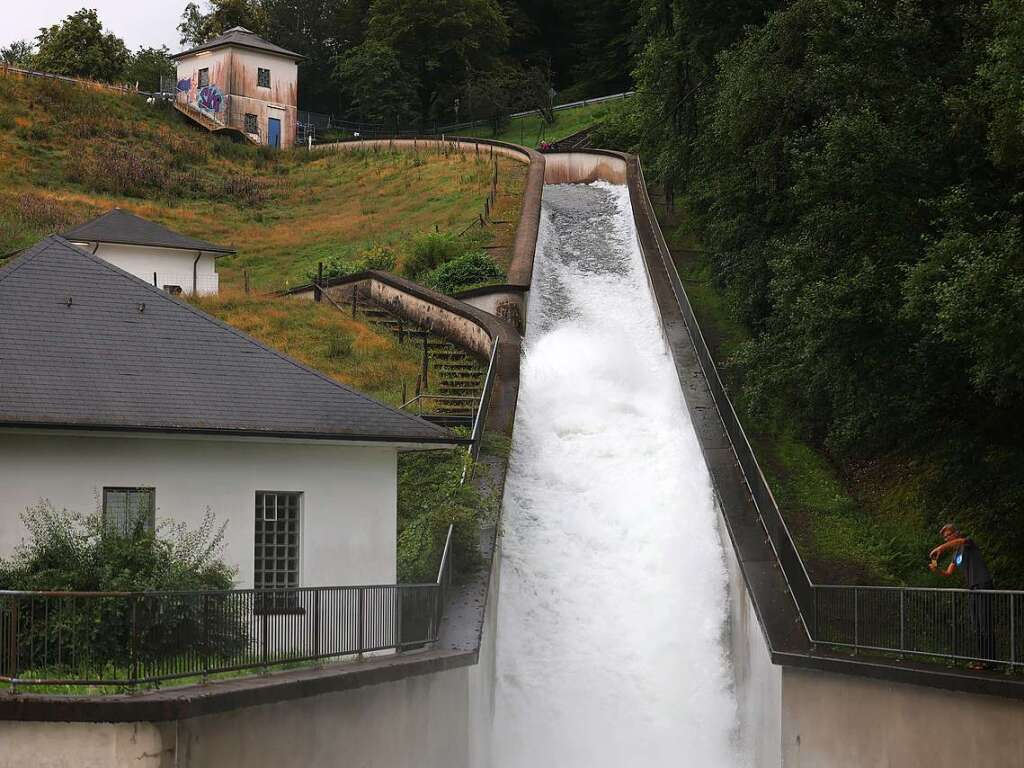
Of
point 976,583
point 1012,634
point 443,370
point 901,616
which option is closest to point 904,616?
point 901,616

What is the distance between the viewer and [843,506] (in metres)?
27.5

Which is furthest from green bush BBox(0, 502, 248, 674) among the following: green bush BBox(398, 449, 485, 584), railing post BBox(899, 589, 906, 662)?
railing post BBox(899, 589, 906, 662)

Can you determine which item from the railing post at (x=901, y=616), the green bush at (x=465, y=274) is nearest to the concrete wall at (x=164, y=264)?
the green bush at (x=465, y=274)

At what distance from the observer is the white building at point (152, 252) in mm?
Answer: 44344

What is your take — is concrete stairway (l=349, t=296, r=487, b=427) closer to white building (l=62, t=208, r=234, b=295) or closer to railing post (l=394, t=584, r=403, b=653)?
white building (l=62, t=208, r=234, b=295)

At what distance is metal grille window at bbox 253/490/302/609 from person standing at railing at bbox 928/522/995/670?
8.81 m

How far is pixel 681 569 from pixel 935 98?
30.6ft

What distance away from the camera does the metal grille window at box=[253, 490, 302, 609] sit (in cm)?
2073

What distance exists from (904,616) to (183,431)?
31.9ft

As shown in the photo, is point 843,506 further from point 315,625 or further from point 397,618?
point 315,625

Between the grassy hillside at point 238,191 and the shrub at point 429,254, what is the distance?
0.23 metres

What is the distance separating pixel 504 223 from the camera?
54062mm

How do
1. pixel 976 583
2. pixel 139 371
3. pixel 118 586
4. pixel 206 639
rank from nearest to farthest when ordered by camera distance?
pixel 206 639 < pixel 118 586 < pixel 976 583 < pixel 139 371

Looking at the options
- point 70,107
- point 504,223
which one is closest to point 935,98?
point 504,223
